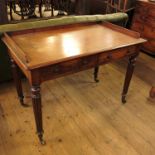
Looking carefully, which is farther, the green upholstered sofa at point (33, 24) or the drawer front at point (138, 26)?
the drawer front at point (138, 26)

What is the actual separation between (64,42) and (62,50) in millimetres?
151

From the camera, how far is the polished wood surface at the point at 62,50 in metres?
1.20

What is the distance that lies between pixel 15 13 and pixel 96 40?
1.96 m

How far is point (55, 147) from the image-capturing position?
1550 millimetres

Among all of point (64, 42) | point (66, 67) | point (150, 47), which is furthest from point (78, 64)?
point (150, 47)

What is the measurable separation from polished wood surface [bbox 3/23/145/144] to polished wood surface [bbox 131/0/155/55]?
→ 62.6 inches

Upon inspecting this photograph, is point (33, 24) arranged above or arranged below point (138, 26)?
above

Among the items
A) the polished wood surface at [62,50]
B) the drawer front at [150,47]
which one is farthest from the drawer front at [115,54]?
the drawer front at [150,47]

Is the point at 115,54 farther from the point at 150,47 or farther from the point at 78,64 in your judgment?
the point at 150,47

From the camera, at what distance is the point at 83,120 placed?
6.03ft

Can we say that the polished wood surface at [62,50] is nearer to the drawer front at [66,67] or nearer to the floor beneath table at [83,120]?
the drawer front at [66,67]

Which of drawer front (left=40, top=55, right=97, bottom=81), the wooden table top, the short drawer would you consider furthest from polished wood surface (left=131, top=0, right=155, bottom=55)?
the short drawer

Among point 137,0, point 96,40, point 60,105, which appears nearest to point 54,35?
point 96,40

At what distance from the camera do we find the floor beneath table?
156cm
